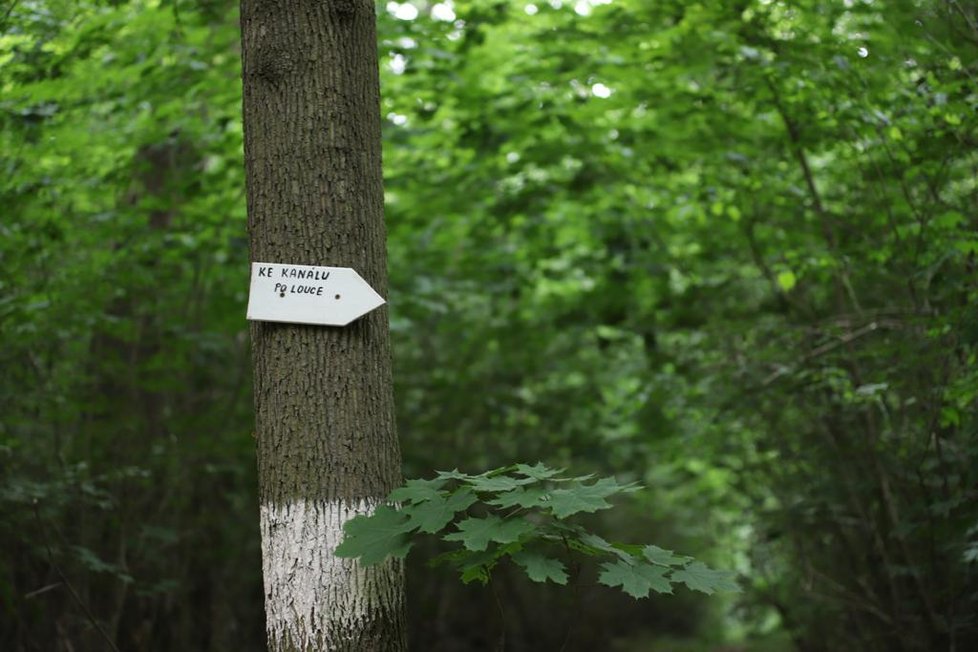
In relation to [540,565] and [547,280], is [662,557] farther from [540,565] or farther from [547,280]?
[547,280]

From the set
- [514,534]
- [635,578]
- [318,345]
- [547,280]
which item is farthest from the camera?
[547,280]

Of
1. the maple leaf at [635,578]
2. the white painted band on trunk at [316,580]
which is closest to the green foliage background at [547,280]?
the white painted band on trunk at [316,580]

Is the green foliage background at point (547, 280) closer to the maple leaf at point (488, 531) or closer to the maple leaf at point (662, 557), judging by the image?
the maple leaf at point (662, 557)

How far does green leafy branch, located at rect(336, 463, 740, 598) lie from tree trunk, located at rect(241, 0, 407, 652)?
0.14 metres

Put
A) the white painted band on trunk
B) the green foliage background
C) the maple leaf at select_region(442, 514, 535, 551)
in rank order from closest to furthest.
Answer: the maple leaf at select_region(442, 514, 535, 551), the white painted band on trunk, the green foliage background

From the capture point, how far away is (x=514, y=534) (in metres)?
2.15

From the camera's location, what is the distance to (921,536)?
15.3 feet

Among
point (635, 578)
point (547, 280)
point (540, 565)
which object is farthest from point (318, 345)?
point (547, 280)

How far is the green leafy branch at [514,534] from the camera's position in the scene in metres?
2.16

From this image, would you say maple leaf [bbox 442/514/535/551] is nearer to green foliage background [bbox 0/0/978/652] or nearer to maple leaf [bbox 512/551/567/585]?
maple leaf [bbox 512/551/567/585]

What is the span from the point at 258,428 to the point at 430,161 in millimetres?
4511

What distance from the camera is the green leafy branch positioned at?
2.16 meters

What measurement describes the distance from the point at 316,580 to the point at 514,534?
0.53 m

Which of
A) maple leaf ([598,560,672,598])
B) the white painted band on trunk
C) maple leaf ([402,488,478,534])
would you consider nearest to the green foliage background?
the white painted band on trunk
